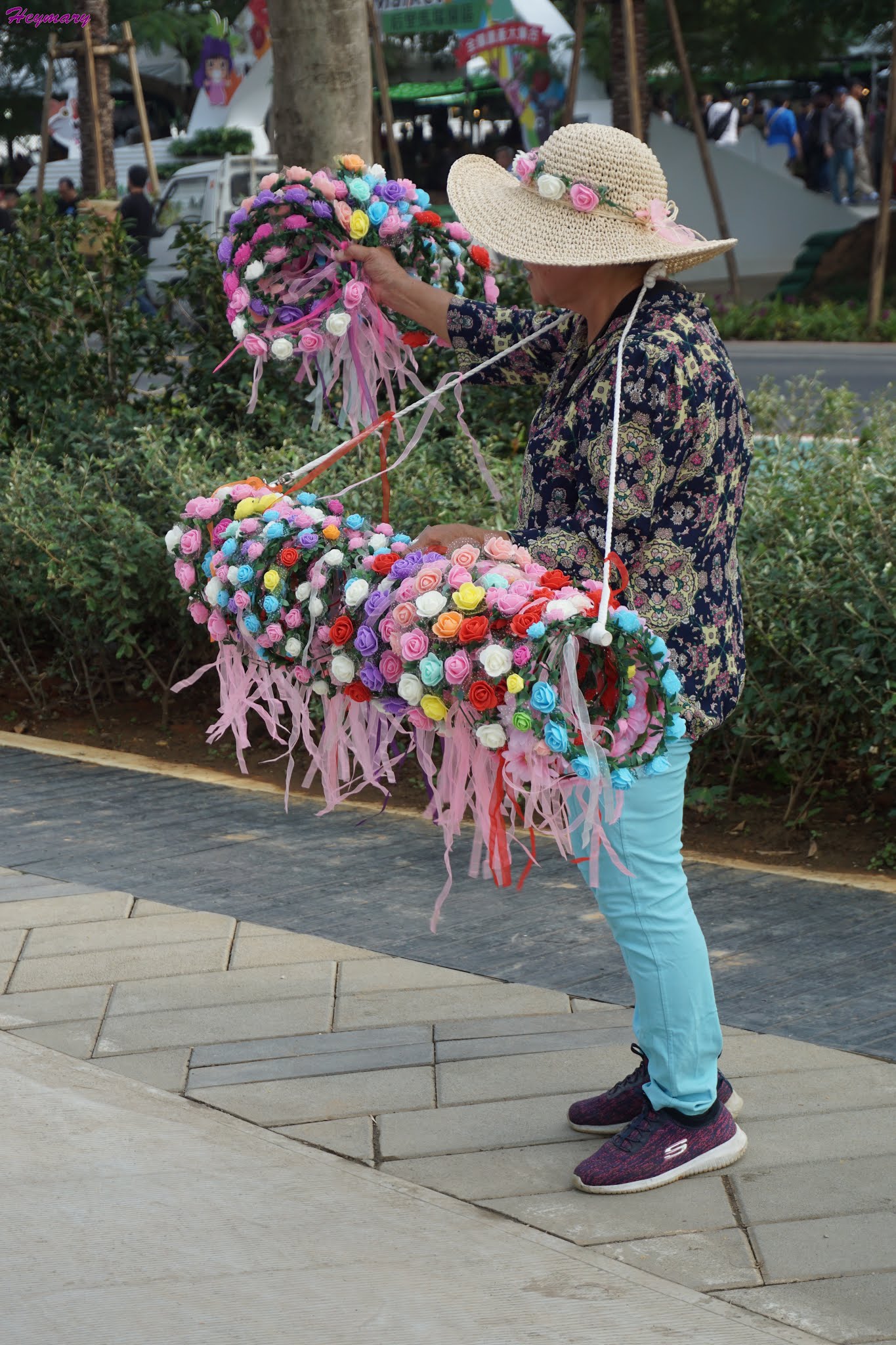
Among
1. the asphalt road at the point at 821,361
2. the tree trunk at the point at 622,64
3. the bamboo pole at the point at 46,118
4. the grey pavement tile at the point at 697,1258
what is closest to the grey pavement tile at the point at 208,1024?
the grey pavement tile at the point at 697,1258

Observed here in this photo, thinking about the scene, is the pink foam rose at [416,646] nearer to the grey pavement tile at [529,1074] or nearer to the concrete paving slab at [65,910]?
the grey pavement tile at [529,1074]

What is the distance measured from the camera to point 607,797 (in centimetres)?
269

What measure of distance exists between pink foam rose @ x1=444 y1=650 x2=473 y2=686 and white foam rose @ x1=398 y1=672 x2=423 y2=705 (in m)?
0.07

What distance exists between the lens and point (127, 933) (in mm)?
4223

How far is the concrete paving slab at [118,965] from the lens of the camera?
3951mm

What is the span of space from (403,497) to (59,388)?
86.5 inches

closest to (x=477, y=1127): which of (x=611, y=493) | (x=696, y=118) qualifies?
(x=611, y=493)

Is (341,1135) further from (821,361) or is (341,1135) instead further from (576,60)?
(576,60)

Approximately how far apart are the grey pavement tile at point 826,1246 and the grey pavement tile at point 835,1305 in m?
0.03

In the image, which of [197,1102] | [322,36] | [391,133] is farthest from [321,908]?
[391,133]

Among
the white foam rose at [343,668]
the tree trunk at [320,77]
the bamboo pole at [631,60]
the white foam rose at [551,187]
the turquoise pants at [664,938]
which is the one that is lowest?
the turquoise pants at [664,938]

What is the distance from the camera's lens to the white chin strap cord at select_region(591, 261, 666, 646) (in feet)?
8.16

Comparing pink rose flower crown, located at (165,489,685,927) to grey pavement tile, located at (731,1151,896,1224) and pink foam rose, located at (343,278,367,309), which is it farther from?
grey pavement tile, located at (731,1151,896,1224)

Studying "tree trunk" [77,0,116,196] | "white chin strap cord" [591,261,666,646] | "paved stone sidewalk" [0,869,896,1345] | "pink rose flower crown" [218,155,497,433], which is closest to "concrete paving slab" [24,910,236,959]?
"paved stone sidewalk" [0,869,896,1345]
